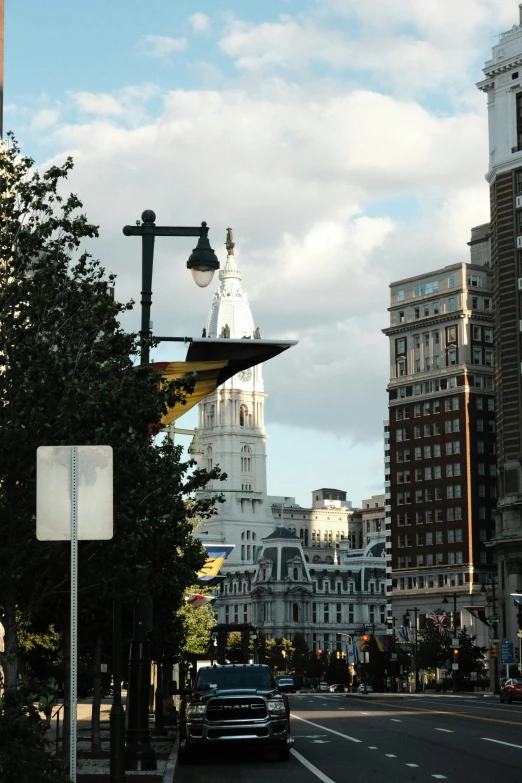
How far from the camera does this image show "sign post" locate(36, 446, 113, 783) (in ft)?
36.7

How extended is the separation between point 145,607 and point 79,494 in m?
15.1

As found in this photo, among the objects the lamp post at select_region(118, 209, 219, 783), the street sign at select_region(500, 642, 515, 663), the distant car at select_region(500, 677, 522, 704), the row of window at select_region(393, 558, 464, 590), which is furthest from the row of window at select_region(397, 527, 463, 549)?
the lamp post at select_region(118, 209, 219, 783)

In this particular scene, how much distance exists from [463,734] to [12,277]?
69.4 feet

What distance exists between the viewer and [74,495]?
11211 mm

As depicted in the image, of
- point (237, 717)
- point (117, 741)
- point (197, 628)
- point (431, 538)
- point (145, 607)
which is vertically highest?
point (431, 538)

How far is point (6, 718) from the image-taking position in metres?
12.5

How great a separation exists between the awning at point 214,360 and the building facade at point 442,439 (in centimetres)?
14406

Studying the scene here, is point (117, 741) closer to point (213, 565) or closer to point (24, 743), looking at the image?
point (24, 743)

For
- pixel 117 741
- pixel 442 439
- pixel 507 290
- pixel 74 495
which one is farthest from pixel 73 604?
pixel 442 439

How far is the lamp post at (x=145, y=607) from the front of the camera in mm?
23672

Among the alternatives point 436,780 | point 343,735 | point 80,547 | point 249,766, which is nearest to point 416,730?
point 343,735

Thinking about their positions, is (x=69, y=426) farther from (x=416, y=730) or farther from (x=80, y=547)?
(x=416, y=730)

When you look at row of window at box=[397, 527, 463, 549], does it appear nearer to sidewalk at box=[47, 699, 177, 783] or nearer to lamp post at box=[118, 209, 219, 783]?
sidewalk at box=[47, 699, 177, 783]

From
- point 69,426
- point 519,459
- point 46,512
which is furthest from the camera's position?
point 519,459
